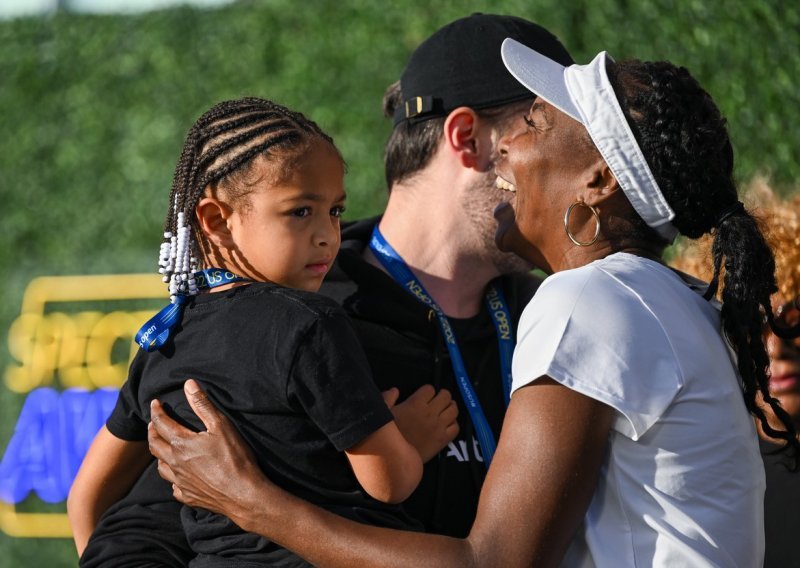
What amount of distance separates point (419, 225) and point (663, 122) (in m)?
1.32

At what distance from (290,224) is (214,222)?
194 millimetres

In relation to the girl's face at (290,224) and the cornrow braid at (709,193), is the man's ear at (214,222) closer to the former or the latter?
the girl's face at (290,224)

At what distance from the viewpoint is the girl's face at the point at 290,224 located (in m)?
2.47

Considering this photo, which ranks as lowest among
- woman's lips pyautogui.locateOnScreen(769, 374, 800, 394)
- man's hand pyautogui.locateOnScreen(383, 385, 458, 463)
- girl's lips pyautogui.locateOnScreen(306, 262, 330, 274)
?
woman's lips pyautogui.locateOnScreen(769, 374, 800, 394)

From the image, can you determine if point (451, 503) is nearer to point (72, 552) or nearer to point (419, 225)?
point (419, 225)

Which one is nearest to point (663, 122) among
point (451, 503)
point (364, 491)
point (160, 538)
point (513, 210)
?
point (513, 210)

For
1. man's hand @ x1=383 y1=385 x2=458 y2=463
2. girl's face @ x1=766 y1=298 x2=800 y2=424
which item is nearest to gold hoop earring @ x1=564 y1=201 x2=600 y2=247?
man's hand @ x1=383 y1=385 x2=458 y2=463

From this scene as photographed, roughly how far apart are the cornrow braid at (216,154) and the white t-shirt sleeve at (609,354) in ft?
2.57

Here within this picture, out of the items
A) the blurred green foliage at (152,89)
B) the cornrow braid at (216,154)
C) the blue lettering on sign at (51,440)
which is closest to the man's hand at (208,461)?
the cornrow braid at (216,154)

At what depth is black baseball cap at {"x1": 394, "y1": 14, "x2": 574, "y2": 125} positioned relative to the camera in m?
3.29

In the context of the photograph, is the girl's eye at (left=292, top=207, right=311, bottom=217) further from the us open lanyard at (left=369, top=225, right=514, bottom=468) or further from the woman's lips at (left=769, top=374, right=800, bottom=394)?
the woman's lips at (left=769, top=374, right=800, bottom=394)

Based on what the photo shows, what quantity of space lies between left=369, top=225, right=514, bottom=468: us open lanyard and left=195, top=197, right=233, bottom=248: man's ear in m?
0.74

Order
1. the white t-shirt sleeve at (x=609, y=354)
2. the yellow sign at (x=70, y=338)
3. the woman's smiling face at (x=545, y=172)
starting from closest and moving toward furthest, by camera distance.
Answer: the white t-shirt sleeve at (x=609, y=354), the woman's smiling face at (x=545, y=172), the yellow sign at (x=70, y=338)

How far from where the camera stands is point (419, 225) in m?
3.37
